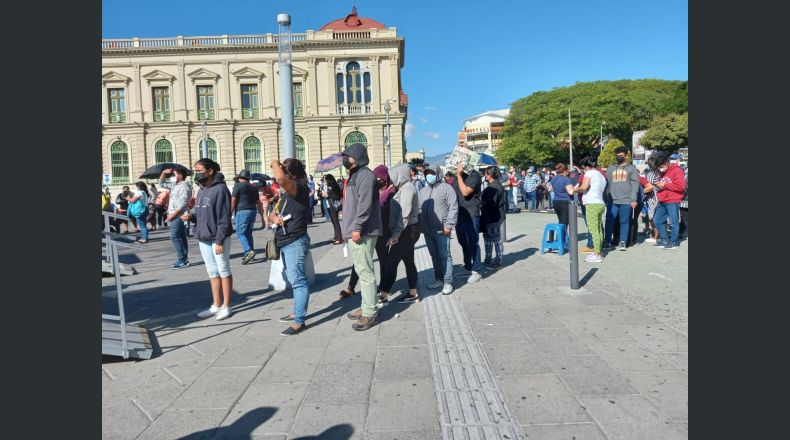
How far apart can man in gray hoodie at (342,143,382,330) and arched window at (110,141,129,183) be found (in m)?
49.5

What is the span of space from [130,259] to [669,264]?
10100 millimetres

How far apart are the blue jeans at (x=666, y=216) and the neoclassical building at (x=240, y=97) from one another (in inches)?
1494

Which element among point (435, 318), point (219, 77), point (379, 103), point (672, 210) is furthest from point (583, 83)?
point (435, 318)

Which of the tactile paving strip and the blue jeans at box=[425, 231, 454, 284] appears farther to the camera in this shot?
the blue jeans at box=[425, 231, 454, 284]

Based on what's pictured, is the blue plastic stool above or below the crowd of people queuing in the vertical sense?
below

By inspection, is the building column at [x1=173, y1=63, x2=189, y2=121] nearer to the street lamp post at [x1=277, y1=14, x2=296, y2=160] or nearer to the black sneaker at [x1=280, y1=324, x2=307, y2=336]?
the street lamp post at [x1=277, y1=14, x2=296, y2=160]

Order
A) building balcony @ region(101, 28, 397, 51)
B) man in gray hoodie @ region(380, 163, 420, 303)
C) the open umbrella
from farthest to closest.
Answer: building balcony @ region(101, 28, 397, 51) → the open umbrella → man in gray hoodie @ region(380, 163, 420, 303)

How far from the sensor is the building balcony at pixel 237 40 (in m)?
47.7

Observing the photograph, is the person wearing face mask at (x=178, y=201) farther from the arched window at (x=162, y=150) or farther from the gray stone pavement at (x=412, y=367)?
the arched window at (x=162, y=150)

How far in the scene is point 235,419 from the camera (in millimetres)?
3422

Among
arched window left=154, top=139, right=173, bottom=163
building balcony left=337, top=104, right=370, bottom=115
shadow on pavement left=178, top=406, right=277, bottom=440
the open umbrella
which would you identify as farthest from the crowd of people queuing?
arched window left=154, top=139, right=173, bottom=163

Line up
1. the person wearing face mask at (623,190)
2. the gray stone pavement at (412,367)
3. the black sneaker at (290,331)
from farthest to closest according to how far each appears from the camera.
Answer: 1. the person wearing face mask at (623,190)
2. the black sneaker at (290,331)
3. the gray stone pavement at (412,367)

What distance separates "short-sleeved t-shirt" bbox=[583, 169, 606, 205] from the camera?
904 centimetres

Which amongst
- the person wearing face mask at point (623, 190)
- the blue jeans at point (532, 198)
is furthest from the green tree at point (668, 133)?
the person wearing face mask at point (623, 190)
